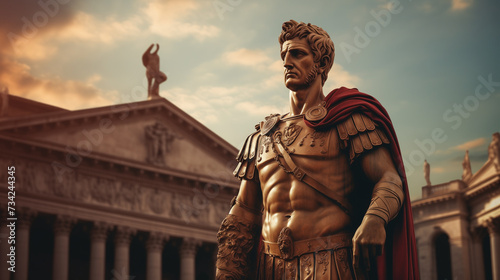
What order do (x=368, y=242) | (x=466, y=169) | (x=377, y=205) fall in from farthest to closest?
(x=466, y=169) < (x=377, y=205) < (x=368, y=242)

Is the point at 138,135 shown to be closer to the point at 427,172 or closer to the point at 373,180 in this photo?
the point at 427,172

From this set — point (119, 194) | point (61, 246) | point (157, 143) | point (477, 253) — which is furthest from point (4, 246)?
point (477, 253)

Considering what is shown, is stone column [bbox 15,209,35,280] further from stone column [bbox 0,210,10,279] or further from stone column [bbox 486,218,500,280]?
stone column [bbox 486,218,500,280]

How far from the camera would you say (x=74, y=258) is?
45.3 metres

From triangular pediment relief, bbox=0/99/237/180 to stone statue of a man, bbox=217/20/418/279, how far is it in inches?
1370

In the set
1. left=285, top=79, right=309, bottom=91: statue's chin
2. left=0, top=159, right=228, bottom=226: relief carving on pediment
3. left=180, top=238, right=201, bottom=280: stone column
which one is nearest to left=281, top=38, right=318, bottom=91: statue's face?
left=285, top=79, right=309, bottom=91: statue's chin

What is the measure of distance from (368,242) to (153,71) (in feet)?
139

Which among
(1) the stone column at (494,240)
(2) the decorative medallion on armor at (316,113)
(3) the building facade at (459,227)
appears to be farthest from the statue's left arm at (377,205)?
(3) the building facade at (459,227)

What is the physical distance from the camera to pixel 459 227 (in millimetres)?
54031

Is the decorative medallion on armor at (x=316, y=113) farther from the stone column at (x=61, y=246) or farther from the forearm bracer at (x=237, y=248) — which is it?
the stone column at (x=61, y=246)

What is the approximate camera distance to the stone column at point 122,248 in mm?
44031

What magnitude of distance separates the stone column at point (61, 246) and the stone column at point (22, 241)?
1.47m

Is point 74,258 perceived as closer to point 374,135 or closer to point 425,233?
point 425,233

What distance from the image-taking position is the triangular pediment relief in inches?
1670
